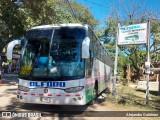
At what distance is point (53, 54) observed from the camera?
8.35 m

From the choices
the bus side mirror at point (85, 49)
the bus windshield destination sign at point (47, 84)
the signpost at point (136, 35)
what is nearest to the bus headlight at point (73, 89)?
the bus windshield destination sign at point (47, 84)

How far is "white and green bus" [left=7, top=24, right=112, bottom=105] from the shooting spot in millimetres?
8023

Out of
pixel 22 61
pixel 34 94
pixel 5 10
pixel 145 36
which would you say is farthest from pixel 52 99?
pixel 5 10

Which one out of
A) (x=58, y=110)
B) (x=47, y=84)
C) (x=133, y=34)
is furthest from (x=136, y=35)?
(x=47, y=84)

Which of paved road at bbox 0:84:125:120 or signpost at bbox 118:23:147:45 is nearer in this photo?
paved road at bbox 0:84:125:120

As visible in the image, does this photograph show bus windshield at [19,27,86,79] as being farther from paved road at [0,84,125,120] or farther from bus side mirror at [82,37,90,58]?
paved road at [0,84,125,120]

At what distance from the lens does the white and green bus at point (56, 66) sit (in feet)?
26.3

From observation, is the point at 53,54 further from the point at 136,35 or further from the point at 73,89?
the point at 136,35

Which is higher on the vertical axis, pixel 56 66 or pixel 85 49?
pixel 85 49

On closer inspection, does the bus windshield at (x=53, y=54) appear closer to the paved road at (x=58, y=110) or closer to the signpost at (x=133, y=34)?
the paved road at (x=58, y=110)

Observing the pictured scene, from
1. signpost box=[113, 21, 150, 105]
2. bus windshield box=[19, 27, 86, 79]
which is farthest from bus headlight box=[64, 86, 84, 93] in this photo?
signpost box=[113, 21, 150, 105]

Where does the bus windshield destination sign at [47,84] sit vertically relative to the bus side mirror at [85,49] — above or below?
below

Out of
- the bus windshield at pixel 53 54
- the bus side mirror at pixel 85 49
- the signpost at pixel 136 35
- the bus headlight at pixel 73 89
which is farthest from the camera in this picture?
the signpost at pixel 136 35

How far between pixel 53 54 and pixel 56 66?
46cm
